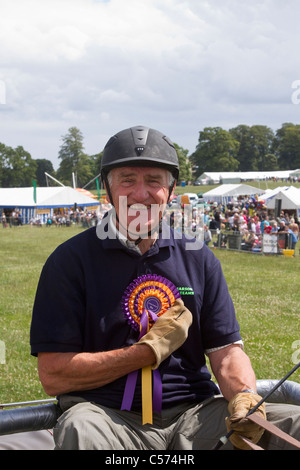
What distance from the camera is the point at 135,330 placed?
8.92 feet

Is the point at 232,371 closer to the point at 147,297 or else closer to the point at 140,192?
the point at 147,297

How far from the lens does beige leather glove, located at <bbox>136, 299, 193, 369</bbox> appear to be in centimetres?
259

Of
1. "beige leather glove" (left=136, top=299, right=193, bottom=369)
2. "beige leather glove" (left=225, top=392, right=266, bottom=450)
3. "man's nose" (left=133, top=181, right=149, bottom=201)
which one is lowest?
"beige leather glove" (left=225, top=392, right=266, bottom=450)

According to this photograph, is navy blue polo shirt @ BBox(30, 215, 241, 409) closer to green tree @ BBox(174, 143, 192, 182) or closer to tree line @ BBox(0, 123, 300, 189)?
green tree @ BBox(174, 143, 192, 182)

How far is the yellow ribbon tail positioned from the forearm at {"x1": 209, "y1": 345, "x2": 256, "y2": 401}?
39 centimetres

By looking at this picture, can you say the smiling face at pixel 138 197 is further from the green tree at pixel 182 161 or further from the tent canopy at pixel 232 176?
the tent canopy at pixel 232 176

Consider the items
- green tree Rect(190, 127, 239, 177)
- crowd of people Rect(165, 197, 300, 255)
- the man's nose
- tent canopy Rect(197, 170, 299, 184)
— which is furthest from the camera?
green tree Rect(190, 127, 239, 177)

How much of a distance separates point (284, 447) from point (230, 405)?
1.01 ft

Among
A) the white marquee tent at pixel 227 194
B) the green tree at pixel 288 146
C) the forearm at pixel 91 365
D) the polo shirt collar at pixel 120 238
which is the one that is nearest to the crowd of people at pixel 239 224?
the white marquee tent at pixel 227 194

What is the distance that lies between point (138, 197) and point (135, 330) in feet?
2.26

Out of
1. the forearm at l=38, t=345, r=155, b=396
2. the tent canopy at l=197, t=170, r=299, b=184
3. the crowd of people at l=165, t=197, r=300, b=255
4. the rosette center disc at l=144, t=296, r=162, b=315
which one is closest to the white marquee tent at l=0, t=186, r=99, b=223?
the crowd of people at l=165, t=197, r=300, b=255
